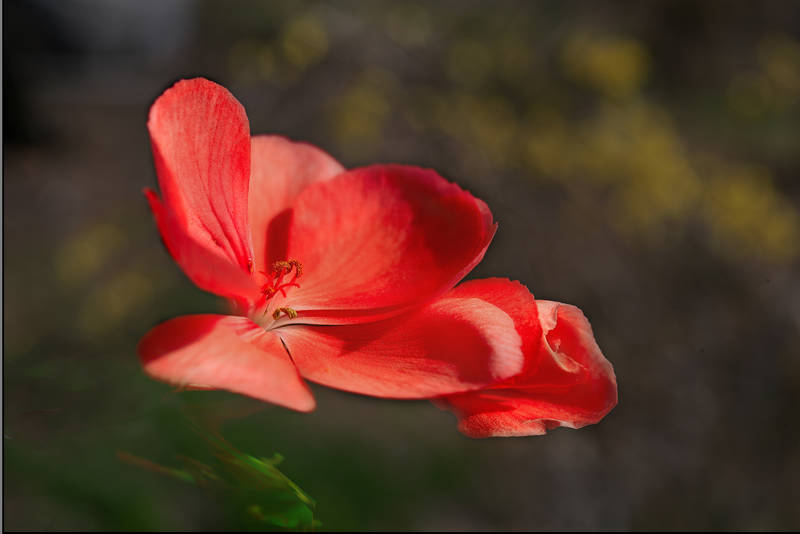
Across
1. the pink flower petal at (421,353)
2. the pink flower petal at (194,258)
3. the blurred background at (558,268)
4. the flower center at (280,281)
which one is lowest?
the blurred background at (558,268)

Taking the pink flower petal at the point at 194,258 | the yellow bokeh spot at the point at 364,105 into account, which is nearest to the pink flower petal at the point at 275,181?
the pink flower petal at the point at 194,258

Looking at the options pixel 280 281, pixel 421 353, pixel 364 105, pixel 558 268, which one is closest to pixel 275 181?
pixel 280 281

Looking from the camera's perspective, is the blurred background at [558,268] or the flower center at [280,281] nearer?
the flower center at [280,281]

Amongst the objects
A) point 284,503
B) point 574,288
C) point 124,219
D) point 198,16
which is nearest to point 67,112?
point 198,16

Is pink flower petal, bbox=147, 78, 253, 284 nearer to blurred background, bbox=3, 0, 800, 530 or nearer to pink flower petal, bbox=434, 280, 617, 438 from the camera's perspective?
pink flower petal, bbox=434, 280, 617, 438

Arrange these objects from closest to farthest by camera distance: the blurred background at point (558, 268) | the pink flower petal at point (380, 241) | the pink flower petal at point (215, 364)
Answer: the pink flower petal at point (215, 364) → the pink flower petal at point (380, 241) → the blurred background at point (558, 268)

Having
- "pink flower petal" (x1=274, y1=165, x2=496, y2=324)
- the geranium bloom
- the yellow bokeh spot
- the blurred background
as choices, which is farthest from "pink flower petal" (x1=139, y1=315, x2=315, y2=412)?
the yellow bokeh spot

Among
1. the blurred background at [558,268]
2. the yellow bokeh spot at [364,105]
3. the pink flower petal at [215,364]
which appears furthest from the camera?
the yellow bokeh spot at [364,105]

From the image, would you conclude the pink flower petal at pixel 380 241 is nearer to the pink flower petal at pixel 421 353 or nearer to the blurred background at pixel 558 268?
the pink flower petal at pixel 421 353
